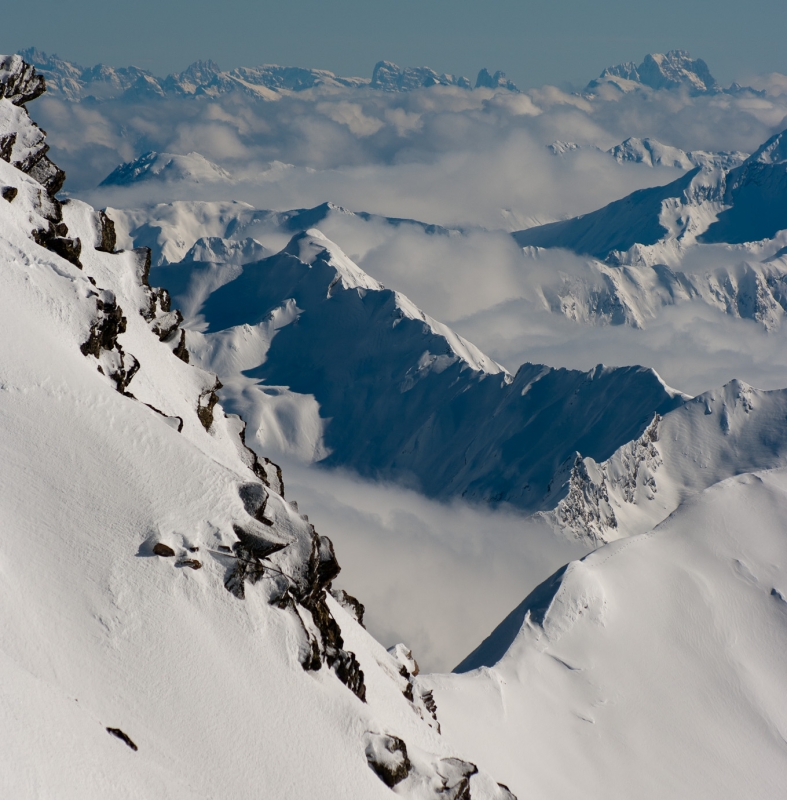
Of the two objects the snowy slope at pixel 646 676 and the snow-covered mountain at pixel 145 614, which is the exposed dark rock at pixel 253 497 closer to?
the snow-covered mountain at pixel 145 614

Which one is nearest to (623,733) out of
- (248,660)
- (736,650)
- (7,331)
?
(736,650)

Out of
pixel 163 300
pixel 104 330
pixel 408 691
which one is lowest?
pixel 408 691

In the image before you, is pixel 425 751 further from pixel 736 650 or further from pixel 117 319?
pixel 736 650

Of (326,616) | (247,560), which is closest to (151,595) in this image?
(247,560)

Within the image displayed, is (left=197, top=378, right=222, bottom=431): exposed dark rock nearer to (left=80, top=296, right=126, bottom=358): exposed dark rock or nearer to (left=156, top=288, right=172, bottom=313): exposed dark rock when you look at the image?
(left=80, top=296, right=126, bottom=358): exposed dark rock

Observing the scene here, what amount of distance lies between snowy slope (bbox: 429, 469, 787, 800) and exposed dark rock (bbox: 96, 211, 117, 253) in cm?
4528

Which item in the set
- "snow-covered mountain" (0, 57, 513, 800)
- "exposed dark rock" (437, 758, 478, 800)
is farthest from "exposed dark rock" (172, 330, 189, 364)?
"exposed dark rock" (437, 758, 478, 800)

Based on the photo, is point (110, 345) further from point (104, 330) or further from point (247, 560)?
point (247, 560)

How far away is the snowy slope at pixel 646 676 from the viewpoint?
74.0m

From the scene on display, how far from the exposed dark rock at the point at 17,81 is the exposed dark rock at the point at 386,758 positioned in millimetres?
51246

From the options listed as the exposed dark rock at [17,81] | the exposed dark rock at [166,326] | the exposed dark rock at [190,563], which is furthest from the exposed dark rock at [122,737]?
the exposed dark rock at [17,81]

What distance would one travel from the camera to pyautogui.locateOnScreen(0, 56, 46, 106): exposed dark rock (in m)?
60.0

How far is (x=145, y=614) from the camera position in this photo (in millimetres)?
33344

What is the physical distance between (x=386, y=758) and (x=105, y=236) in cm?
4263
